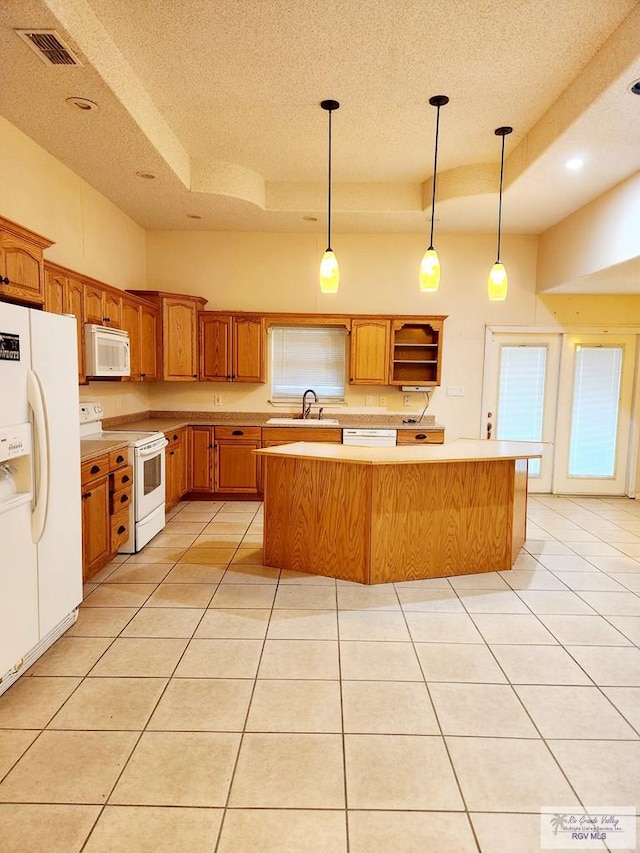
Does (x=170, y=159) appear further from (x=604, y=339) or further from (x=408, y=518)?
(x=604, y=339)

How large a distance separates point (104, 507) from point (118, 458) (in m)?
0.40

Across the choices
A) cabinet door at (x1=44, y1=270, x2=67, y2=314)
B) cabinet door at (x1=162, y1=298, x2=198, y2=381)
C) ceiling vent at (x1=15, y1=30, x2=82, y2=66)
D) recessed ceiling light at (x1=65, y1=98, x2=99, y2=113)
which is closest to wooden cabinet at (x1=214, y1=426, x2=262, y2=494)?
cabinet door at (x1=162, y1=298, x2=198, y2=381)

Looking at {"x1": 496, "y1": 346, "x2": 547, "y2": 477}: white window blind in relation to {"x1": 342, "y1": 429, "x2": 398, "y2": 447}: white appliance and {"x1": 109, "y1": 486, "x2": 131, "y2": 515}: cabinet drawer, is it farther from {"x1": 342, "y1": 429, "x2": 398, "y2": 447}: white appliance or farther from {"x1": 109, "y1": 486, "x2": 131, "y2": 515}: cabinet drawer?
{"x1": 109, "y1": 486, "x2": 131, "y2": 515}: cabinet drawer

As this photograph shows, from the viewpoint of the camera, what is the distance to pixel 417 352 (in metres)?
5.88

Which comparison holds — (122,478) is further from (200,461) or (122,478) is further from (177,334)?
(177,334)

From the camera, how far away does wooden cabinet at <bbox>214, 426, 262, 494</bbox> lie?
217 inches

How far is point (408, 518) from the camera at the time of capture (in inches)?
135

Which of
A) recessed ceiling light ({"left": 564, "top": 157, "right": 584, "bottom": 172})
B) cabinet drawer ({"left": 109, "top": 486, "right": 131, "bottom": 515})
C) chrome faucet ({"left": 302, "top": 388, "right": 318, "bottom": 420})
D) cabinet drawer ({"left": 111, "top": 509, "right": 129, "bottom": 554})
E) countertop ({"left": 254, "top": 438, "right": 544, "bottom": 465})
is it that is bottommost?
cabinet drawer ({"left": 111, "top": 509, "right": 129, "bottom": 554})

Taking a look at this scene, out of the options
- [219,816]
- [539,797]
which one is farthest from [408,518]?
[219,816]

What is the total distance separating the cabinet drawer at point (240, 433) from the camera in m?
5.49

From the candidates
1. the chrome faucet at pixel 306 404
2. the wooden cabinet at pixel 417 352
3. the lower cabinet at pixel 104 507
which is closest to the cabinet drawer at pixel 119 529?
the lower cabinet at pixel 104 507

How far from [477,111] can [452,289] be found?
2.45 meters

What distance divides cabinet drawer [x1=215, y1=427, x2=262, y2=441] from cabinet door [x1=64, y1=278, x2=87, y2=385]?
70.6 inches

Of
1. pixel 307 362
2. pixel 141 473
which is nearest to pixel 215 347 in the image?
pixel 307 362
